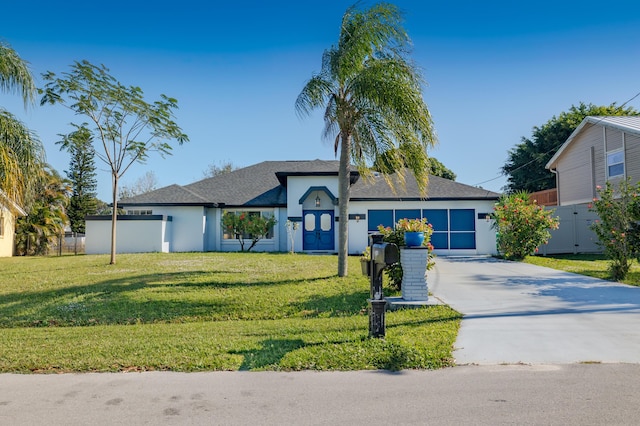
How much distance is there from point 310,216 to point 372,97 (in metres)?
11.8

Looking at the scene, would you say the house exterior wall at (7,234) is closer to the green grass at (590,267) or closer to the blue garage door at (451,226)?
the blue garage door at (451,226)

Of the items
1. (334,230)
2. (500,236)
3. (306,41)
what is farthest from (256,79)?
(500,236)

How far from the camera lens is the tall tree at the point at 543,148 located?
3631 cm

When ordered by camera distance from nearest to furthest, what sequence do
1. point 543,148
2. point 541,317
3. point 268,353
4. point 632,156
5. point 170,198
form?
point 268,353
point 541,317
point 632,156
point 170,198
point 543,148

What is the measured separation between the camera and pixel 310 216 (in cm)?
2211

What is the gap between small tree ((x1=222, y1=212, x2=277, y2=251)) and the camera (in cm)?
A: 2155

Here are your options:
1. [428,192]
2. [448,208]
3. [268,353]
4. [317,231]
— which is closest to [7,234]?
[317,231]

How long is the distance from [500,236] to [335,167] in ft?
31.7

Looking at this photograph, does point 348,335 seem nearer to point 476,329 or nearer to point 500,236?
point 476,329

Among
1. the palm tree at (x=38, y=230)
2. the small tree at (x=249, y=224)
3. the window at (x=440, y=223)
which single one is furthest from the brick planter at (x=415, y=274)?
the palm tree at (x=38, y=230)

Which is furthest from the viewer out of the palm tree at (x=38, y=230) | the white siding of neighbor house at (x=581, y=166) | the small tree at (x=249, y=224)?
the palm tree at (x=38, y=230)

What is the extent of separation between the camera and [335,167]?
2408 cm

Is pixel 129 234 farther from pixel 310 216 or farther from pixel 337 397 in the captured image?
pixel 337 397

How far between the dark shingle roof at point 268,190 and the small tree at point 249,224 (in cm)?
100
